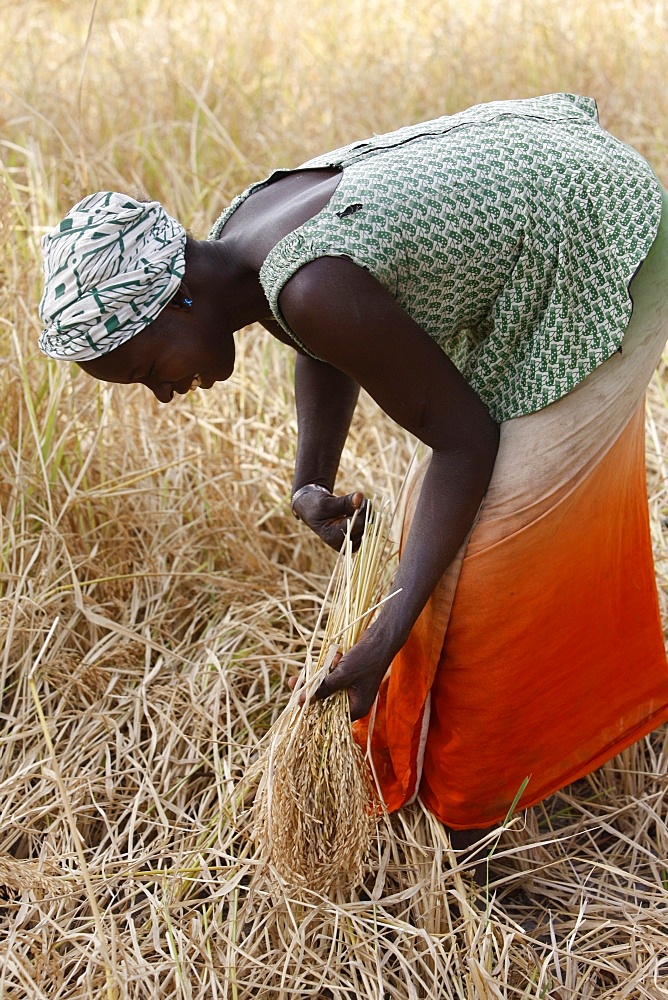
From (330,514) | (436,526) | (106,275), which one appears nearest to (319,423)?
(330,514)

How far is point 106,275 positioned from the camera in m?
1.39

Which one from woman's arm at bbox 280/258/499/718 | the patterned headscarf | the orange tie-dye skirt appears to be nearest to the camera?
woman's arm at bbox 280/258/499/718

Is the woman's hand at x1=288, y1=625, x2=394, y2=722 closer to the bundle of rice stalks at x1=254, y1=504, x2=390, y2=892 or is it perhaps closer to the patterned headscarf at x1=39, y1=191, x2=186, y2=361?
the bundle of rice stalks at x1=254, y1=504, x2=390, y2=892

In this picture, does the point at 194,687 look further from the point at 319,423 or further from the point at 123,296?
the point at 123,296

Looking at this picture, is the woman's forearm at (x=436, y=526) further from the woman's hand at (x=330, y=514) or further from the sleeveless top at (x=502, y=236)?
the woman's hand at (x=330, y=514)

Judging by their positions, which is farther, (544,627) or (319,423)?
(319,423)

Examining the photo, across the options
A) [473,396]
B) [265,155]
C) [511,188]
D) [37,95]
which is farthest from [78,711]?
[37,95]

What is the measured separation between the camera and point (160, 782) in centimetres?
197

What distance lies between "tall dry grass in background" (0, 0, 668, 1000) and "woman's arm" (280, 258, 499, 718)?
39 cm

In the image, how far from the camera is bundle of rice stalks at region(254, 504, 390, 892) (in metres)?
1.51

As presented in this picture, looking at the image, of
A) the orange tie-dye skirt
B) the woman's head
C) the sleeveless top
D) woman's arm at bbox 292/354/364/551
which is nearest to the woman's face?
the woman's head

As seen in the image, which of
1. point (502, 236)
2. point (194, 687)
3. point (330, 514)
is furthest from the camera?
point (194, 687)

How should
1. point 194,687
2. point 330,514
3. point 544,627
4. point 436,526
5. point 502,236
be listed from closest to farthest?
point 502,236
point 436,526
point 544,627
point 330,514
point 194,687

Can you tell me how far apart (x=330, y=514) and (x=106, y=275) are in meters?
0.58
